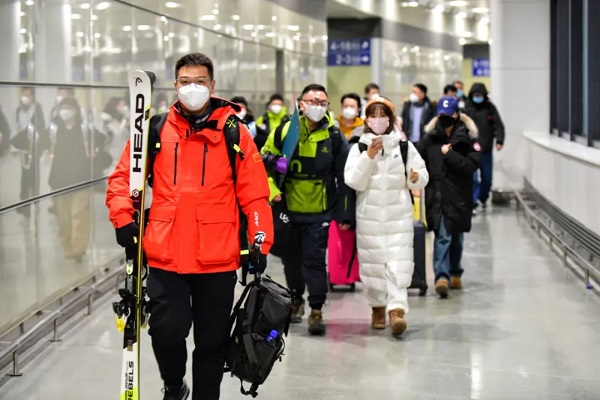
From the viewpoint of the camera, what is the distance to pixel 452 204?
10.4m

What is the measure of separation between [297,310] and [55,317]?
6.66 ft

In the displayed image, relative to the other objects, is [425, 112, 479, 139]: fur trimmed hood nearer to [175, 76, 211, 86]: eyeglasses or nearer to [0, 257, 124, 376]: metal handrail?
[0, 257, 124, 376]: metal handrail

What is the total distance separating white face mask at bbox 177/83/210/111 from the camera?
5535 millimetres

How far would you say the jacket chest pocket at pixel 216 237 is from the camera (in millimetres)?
5516

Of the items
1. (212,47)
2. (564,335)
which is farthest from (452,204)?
(212,47)

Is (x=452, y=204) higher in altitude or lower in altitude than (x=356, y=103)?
lower

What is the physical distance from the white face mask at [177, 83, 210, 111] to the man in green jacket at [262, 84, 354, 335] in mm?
3051

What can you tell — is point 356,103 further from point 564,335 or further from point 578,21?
point 578,21

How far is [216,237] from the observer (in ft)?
18.2

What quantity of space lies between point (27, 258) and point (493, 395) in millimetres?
3661

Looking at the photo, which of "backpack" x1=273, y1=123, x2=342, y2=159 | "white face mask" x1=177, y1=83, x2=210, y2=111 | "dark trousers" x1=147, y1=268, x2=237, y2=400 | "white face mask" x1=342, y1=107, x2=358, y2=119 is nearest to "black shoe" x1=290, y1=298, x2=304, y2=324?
"backpack" x1=273, y1=123, x2=342, y2=159

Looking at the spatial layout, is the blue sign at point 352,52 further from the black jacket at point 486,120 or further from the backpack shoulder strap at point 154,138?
the backpack shoulder strap at point 154,138

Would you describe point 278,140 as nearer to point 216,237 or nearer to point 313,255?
point 313,255

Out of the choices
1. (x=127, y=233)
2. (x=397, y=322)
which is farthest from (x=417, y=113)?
(x=127, y=233)
